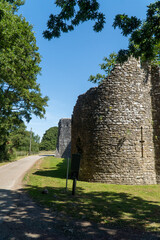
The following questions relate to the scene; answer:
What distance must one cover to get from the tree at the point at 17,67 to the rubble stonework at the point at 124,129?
6.81m

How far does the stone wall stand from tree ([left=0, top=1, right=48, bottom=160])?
1477 cm

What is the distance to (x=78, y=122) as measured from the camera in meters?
12.7

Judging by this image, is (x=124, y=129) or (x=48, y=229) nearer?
(x=48, y=229)

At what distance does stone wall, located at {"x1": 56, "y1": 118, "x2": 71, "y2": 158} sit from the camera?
33.6m

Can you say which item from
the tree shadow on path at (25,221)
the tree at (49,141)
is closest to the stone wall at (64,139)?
the tree shadow on path at (25,221)

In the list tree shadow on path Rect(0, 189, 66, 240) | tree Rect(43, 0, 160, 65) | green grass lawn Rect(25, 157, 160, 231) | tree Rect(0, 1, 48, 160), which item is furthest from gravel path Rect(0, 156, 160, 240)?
tree Rect(0, 1, 48, 160)

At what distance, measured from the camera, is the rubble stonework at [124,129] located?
33.9ft

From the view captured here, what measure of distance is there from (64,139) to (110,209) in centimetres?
2891

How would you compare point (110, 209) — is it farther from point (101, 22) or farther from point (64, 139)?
point (64, 139)

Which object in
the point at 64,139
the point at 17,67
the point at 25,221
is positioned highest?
the point at 17,67

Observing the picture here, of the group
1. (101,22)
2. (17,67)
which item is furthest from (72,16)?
(17,67)

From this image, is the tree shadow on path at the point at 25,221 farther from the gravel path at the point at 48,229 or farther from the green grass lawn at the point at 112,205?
the green grass lawn at the point at 112,205

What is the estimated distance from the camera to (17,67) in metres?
15.2

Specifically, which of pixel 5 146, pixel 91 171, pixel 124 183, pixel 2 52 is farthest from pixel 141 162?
pixel 5 146
